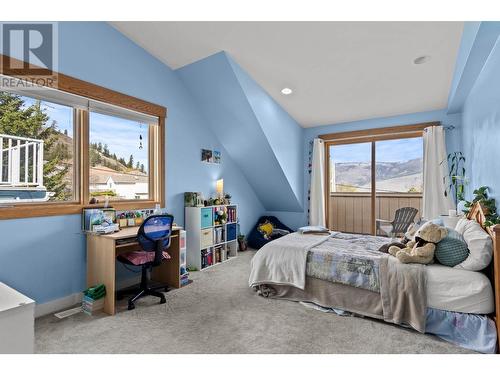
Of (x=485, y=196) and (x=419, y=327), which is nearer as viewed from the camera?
(x=419, y=327)

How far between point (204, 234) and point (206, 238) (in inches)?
3.2

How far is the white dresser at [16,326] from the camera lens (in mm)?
1086

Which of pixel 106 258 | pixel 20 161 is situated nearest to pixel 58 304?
pixel 106 258

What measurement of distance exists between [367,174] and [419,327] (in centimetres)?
343

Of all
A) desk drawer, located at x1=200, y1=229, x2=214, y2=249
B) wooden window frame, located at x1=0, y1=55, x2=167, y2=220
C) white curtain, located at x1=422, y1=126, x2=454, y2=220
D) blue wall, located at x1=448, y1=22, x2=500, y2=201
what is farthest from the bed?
wooden window frame, located at x1=0, y1=55, x2=167, y2=220

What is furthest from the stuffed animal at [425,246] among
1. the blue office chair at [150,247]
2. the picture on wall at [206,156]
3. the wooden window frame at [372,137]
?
the picture on wall at [206,156]

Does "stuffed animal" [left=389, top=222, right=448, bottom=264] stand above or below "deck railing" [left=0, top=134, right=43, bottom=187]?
below

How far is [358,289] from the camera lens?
2.40 m

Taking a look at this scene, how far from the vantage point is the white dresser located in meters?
1.09

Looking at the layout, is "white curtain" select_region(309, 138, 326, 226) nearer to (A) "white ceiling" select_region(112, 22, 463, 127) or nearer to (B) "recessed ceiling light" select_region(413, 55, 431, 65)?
(A) "white ceiling" select_region(112, 22, 463, 127)

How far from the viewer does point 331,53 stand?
3027 millimetres

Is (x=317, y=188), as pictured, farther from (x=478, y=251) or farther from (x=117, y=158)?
(x=117, y=158)

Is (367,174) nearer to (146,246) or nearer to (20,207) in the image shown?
(146,246)
